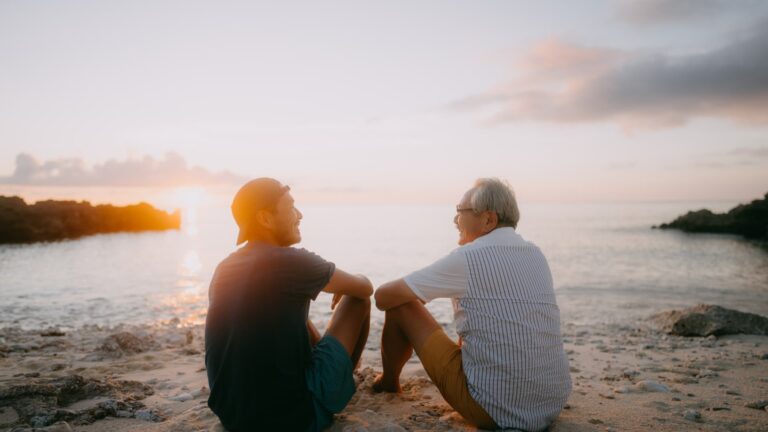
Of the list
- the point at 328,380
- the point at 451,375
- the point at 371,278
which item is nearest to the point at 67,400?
the point at 328,380

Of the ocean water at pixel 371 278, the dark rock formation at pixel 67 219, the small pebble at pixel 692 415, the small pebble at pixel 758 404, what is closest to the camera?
the small pebble at pixel 692 415

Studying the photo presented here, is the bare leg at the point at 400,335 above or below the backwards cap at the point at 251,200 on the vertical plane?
below

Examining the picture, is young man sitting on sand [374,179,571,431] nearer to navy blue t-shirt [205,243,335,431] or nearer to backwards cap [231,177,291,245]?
navy blue t-shirt [205,243,335,431]

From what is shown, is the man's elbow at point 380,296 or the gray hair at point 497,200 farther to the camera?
the man's elbow at point 380,296

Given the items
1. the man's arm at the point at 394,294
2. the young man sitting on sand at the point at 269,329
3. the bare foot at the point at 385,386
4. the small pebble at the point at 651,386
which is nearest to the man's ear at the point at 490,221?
the man's arm at the point at 394,294

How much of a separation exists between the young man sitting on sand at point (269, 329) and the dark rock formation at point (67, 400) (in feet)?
4.23

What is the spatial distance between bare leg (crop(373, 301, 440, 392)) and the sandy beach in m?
0.17

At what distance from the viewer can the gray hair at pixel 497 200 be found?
3627mm

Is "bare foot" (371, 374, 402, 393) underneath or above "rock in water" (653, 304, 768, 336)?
above

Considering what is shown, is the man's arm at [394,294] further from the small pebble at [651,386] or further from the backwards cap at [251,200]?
the small pebble at [651,386]

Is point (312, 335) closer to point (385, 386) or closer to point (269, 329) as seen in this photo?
point (269, 329)

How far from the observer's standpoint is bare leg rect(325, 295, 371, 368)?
3813 mm

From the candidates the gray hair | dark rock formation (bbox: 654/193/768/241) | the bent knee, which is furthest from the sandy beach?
dark rock formation (bbox: 654/193/768/241)

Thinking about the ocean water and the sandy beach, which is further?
the ocean water
